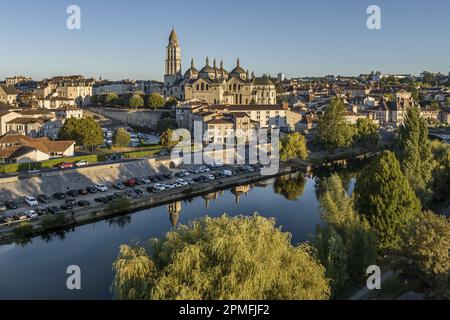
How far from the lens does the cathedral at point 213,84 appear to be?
42.2 m

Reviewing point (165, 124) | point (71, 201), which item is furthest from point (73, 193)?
point (165, 124)

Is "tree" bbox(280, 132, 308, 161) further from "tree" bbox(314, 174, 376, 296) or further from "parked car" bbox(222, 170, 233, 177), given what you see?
"tree" bbox(314, 174, 376, 296)

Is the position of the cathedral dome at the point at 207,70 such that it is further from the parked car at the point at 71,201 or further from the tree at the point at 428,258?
the tree at the point at 428,258

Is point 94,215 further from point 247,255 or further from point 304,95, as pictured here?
point 304,95

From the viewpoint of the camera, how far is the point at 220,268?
6980 mm

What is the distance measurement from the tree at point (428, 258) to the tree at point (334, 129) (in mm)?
22478

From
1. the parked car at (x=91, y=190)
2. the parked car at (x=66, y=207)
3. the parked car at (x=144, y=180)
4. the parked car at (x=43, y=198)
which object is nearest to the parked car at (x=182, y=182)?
the parked car at (x=144, y=180)

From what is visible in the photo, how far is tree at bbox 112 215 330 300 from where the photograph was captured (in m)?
6.73

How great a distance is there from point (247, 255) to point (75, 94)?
45747mm

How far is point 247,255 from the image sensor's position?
7.11 m

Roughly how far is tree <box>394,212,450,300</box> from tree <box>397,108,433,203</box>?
18.9 feet

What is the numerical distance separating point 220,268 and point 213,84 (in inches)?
1424

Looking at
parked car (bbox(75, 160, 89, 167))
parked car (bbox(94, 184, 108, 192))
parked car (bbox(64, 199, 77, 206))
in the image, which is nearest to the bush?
parked car (bbox(64, 199, 77, 206))
